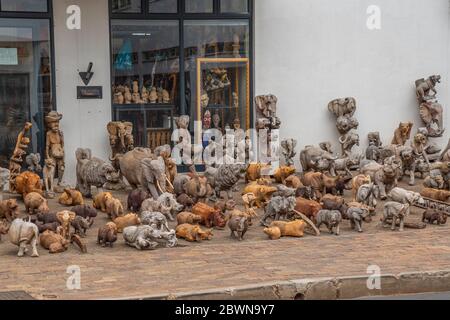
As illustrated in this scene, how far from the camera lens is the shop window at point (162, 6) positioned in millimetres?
16703

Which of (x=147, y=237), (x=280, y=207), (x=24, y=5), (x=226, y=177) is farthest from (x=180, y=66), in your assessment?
(x=147, y=237)

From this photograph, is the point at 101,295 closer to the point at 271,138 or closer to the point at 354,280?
the point at 354,280

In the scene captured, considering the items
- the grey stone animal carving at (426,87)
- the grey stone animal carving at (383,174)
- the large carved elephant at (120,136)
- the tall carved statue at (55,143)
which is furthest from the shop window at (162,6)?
the grey stone animal carving at (426,87)

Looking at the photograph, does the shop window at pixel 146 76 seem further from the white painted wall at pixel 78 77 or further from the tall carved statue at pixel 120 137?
the tall carved statue at pixel 120 137

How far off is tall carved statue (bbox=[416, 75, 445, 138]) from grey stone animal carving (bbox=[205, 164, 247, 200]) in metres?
5.85

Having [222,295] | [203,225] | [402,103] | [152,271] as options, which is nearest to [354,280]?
[222,295]

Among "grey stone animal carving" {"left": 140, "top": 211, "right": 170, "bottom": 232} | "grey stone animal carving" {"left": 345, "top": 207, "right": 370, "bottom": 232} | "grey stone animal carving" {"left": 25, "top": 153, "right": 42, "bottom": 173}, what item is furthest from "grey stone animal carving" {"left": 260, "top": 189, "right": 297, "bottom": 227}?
"grey stone animal carving" {"left": 25, "top": 153, "right": 42, "bottom": 173}

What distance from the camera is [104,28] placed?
16359 millimetres

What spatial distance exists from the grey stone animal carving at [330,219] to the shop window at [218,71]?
215 inches

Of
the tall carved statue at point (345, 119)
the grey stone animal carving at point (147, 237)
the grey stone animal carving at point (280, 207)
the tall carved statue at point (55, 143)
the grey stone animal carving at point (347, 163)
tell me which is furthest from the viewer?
the tall carved statue at point (345, 119)

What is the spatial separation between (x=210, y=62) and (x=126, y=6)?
2035 mm

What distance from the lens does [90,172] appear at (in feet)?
47.1

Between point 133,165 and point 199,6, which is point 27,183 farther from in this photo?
point 199,6

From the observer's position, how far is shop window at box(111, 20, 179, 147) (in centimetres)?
1666
